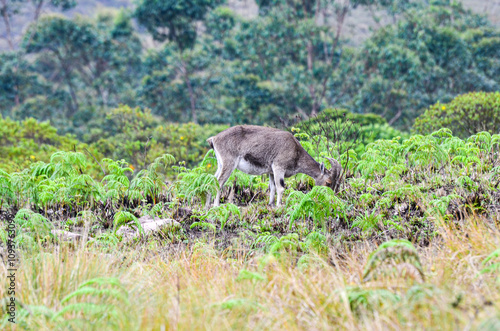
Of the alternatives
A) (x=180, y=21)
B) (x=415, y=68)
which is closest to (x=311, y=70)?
(x=415, y=68)

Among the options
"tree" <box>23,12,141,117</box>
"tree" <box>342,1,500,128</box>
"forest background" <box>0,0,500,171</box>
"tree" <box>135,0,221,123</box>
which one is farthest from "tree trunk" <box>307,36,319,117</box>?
"tree" <box>23,12,141,117</box>

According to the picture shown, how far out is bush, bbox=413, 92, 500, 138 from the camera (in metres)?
12.3

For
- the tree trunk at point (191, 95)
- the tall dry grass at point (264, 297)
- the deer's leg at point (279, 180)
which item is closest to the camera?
the tall dry grass at point (264, 297)

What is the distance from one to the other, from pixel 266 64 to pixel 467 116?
1483 centimetres

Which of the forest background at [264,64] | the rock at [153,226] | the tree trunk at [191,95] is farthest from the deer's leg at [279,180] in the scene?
the tree trunk at [191,95]

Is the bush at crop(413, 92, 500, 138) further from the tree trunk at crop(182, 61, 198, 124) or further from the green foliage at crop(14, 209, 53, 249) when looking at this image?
the tree trunk at crop(182, 61, 198, 124)

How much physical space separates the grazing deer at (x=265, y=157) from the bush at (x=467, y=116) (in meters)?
6.17

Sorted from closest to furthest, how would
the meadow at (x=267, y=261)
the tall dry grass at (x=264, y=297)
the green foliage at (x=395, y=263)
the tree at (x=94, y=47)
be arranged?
1. the tall dry grass at (x=264, y=297)
2. the meadow at (x=267, y=261)
3. the green foliage at (x=395, y=263)
4. the tree at (x=94, y=47)

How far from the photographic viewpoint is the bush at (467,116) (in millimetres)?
Result: 12320

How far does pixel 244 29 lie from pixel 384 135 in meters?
12.8

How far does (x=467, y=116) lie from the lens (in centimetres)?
1287

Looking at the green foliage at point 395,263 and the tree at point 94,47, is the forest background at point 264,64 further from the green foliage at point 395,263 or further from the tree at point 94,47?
the green foliage at point 395,263

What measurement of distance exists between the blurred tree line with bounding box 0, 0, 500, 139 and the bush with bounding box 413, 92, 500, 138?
9841mm

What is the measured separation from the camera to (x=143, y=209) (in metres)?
7.96
